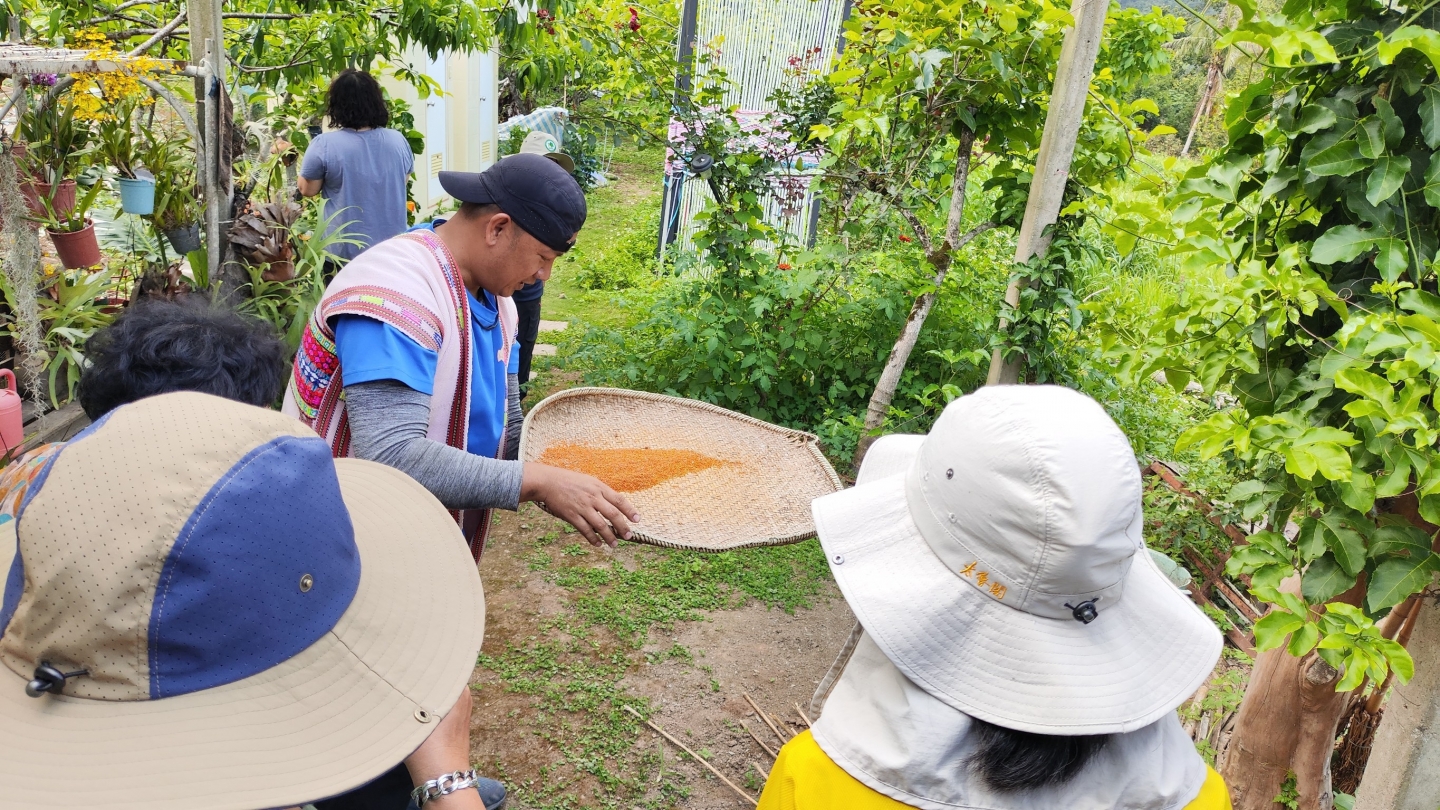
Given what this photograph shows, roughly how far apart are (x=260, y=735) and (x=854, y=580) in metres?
0.67

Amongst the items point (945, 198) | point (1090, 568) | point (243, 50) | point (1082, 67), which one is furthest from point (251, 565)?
point (243, 50)

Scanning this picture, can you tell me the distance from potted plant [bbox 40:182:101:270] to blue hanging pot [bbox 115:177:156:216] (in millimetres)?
85

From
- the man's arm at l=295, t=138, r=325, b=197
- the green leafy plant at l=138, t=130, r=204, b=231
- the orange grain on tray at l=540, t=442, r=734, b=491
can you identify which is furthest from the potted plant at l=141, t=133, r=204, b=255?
the orange grain on tray at l=540, t=442, r=734, b=491

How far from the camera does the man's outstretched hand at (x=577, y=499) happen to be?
167 centimetres

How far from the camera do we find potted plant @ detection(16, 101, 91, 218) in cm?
305

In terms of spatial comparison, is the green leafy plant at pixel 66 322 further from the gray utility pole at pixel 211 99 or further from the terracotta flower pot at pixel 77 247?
the gray utility pole at pixel 211 99

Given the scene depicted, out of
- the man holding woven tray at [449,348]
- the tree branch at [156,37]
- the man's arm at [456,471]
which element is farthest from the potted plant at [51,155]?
the man's arm at [456,471]

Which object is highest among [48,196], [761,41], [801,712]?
[761,41]

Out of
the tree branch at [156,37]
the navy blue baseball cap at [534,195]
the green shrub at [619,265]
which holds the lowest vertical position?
the green shrub at [619,265]

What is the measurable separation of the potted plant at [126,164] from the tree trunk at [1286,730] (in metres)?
3.66

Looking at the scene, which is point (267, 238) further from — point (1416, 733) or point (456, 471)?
point (1416, 733)

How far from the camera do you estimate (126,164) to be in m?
3.36

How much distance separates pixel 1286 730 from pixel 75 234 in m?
3.85

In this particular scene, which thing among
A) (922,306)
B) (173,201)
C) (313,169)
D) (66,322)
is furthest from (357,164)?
(922,306)
